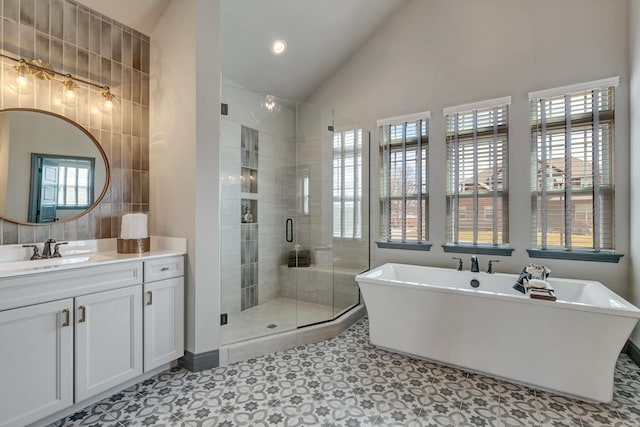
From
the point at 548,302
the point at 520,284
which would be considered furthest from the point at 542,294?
the point at 520,284

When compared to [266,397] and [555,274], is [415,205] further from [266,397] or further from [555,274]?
[266,397]

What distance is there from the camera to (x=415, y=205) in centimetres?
349

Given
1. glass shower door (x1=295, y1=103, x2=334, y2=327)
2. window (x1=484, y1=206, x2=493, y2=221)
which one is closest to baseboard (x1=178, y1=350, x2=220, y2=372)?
glass shower door (x1=295, y1=103, x2=334, y2=327)

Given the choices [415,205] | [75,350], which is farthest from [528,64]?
[75,350]

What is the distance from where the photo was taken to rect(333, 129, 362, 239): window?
135 inches

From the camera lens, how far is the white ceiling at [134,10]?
2350 millimetres

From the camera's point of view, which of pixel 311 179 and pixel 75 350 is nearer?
pixel 75 350

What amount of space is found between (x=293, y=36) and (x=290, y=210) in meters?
1.95

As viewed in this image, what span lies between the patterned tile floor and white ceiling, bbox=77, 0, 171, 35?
2933 mm

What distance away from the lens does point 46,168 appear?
2131 millimetres

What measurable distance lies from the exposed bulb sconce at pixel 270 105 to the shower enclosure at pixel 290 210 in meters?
0.01

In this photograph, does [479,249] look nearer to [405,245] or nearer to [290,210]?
[405,245]

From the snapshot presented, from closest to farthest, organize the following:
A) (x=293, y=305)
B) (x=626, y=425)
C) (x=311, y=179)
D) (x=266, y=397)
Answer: (x=626, y=425)
(x=266, y=397)
(x=293, y=305)
(x=311, y=179)

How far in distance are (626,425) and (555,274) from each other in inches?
53.5
